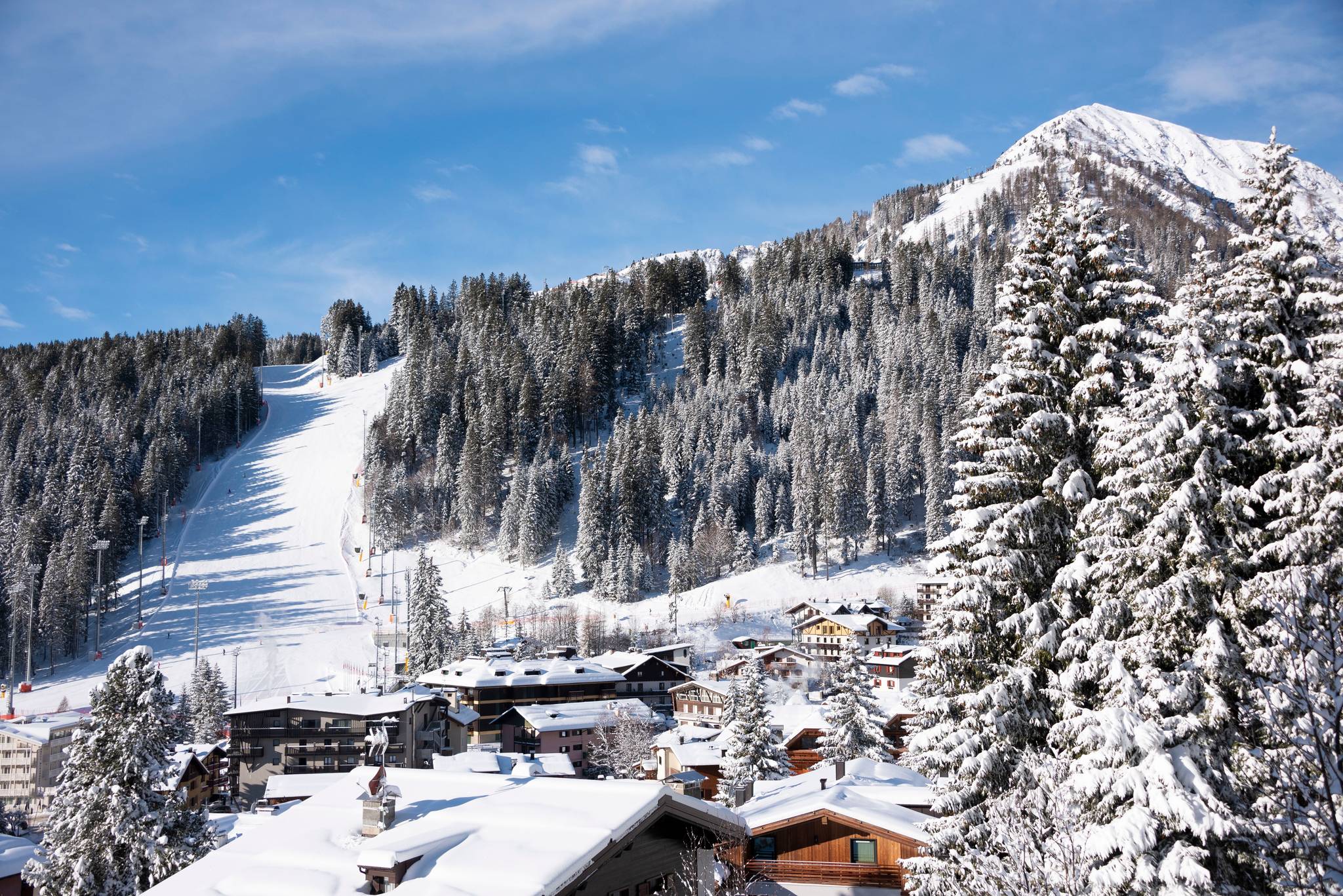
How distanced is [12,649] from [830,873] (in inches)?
3660

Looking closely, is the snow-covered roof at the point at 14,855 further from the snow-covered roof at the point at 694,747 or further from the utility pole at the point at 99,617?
the utility pole at the point at 99,617

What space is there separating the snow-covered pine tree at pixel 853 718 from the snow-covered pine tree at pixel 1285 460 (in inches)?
1180

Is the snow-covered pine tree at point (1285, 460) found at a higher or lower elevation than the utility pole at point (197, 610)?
higher

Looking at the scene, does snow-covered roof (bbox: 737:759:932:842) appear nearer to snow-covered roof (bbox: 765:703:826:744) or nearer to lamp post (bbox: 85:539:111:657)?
snow-covered roof (bbox: 765:703:826:744)

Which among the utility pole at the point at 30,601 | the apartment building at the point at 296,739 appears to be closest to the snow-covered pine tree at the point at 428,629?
the apartment building at the point at 296,739

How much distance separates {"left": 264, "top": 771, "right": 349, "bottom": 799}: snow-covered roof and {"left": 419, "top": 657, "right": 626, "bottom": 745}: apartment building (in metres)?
19.5

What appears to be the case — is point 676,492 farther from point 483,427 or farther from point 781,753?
point 781,753

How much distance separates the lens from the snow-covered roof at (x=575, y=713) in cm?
6034

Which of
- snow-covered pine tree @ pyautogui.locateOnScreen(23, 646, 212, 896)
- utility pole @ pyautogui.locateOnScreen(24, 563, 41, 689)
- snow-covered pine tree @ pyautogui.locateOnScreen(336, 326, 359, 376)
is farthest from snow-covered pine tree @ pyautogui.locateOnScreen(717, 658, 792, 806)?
snow-covered pine tree @ pyautogui.locateOnScreen(336, 326, 359, 376)

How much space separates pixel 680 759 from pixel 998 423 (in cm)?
3129

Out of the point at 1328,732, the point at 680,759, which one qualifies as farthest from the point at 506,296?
the point at 1328,732

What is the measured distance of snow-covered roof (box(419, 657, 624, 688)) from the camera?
67.9 m

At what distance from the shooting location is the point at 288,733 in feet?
198

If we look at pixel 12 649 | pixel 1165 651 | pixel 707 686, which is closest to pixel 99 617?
pixel 12 649
